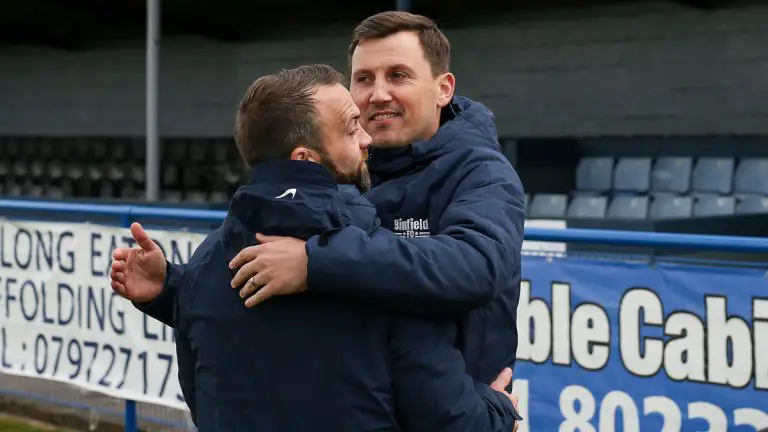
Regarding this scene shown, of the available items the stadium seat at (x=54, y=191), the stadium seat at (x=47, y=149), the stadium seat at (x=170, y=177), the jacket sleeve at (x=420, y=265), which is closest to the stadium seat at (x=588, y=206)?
the stadium seat at (x=170, y=177)

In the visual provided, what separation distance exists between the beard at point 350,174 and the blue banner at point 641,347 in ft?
7.19

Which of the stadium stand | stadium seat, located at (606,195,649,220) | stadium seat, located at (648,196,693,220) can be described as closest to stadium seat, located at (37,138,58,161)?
the stadium stand

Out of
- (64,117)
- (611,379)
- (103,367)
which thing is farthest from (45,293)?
(64,117)

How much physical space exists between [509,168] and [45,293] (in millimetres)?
4651

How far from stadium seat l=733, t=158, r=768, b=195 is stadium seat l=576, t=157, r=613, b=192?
4.74 ft

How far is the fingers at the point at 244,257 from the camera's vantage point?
1.89 m

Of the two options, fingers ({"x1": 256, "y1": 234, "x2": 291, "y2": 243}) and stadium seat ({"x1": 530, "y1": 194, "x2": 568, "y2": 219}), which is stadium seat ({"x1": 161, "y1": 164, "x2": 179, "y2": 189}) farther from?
fingers ({"x1": 256, "y1": 234, "x2": 291, "y2": 243})

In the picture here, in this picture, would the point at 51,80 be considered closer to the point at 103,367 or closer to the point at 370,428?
the point at 103,367

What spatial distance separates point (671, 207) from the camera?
11.2 metres

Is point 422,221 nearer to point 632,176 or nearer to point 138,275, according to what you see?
point 138,275

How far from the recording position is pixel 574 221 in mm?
9664

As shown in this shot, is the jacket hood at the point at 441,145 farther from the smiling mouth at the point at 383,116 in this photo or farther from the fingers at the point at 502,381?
the fingers at the point at 502,381

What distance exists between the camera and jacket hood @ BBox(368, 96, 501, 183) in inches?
85.7

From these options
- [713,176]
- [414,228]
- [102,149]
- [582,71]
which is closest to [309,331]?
[414,228]
